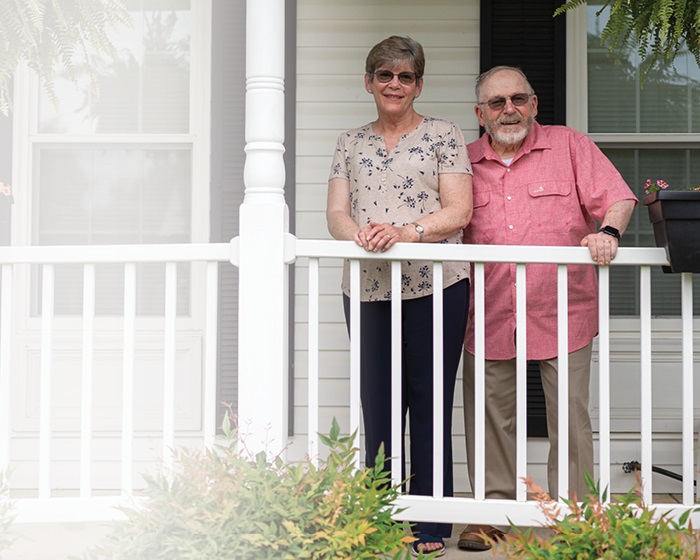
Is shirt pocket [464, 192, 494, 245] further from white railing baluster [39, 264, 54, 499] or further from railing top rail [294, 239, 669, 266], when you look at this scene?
white railing baluster [39, 264, 54, 499]

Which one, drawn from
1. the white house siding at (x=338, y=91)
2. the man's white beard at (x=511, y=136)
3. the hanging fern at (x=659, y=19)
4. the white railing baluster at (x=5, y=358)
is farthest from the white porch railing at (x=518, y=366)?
the white house siding at (x=338, y=91)

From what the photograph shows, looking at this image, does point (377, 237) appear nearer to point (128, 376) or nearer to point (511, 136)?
point (511, 136)

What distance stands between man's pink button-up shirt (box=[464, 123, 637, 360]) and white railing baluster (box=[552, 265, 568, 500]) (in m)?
0.26

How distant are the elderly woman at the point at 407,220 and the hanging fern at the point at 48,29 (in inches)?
36.9

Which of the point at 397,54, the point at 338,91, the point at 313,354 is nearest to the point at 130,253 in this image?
the point at 313,354

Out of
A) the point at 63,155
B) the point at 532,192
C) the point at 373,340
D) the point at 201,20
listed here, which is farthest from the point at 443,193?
the point at 63,155

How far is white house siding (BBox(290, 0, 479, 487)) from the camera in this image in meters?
3.93

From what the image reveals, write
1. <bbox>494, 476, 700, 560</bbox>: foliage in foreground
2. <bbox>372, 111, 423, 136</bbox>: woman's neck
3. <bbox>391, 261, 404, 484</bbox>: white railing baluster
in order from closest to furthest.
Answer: <bbox>494, 476, 700, 560</bbox>: foliage in foreground, <bbox>391, 261, 404, 484</bbox>: white railing baluster, <bbox>372, 111, 423, 136</bbox>: woman's neck

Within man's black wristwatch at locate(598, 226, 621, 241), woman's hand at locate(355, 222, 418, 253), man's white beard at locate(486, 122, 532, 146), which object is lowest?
woman's hand at locate(355, 222, 418, 253)

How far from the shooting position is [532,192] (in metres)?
3.02

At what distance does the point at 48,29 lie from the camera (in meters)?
2.81

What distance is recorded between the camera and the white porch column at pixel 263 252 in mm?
2732

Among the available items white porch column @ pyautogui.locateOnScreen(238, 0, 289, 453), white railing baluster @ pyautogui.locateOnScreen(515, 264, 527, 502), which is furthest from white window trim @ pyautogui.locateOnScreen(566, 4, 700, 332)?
white porch column @ pyautogui.locateOnScreen(238, 0, 289, 453)

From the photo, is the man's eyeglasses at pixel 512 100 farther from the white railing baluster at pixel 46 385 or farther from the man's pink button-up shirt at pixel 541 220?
the white railing baluster at pixel 46 385
